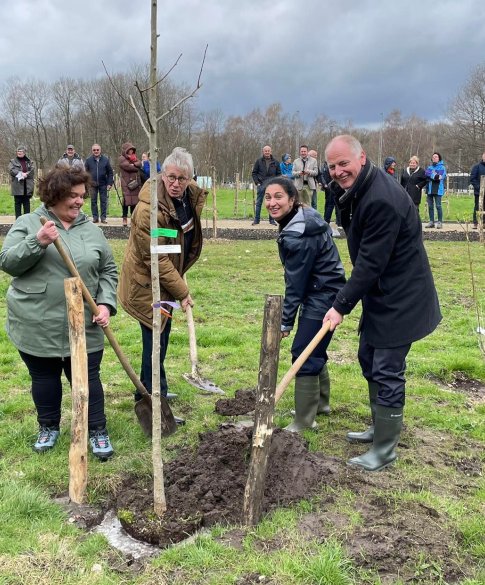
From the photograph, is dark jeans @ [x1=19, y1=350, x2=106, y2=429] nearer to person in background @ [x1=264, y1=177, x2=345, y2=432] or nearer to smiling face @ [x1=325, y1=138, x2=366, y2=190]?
person in background @ [x1=264, y1=177, x2=345, y2=432]

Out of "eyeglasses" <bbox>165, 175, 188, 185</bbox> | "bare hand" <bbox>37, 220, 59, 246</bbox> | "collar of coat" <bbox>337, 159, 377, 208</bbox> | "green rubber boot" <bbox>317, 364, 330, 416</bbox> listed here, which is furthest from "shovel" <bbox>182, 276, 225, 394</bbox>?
"collar of coat" <bbox>337, 159, 377, 208</bbox>

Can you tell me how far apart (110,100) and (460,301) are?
122 ft

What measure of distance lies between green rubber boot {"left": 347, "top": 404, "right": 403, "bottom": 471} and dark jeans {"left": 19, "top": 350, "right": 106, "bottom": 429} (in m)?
1.86

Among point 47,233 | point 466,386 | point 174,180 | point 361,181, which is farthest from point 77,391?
point 466,386

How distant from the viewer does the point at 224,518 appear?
328 cm

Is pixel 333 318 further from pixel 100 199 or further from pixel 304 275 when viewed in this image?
pixel 100 199

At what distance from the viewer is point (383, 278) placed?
12.4ft

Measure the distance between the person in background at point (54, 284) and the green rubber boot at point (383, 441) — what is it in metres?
1.83

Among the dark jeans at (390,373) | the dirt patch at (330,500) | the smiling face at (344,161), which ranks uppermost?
the smiling face at (344,161)

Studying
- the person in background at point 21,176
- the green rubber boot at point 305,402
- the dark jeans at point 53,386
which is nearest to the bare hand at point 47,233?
the dark jeans at point 53,386

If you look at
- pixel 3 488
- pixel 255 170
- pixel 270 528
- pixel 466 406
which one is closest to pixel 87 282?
pixel 3 488

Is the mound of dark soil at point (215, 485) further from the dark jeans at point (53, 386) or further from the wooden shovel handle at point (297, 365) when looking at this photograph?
the dark jeans at point (53, 386)

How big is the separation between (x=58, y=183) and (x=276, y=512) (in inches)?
97.7

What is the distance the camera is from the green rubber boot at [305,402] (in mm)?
4395
